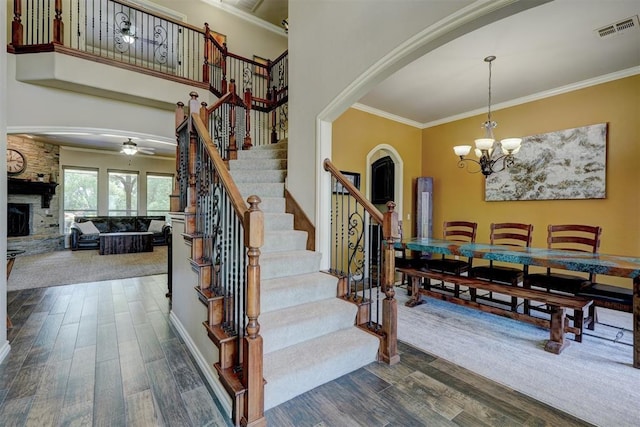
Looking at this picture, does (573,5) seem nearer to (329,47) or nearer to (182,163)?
(329,47)

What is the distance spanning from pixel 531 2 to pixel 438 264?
3065 mm

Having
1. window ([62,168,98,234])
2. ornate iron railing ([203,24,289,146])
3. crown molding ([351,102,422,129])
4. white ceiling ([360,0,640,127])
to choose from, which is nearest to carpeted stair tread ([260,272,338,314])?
white ceiling ([360,0,640,127])

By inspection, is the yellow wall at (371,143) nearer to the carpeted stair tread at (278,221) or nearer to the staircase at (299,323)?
the carpeted stair tread at (278,221)

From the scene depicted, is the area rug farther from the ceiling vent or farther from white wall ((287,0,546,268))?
the ceiling vent

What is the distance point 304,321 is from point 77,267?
6.11 meters

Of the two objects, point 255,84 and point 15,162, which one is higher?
point 255,84

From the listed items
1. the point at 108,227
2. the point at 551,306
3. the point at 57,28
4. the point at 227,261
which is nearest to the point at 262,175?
the point at 227,261

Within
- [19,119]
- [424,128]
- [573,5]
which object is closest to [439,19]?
[573,5]

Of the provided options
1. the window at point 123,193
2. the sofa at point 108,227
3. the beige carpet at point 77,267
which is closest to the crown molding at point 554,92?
the beige carpet at point 77,267

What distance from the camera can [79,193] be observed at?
29.3 feet

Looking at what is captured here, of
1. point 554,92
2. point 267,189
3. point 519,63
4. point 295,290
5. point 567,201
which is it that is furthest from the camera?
point 554,92

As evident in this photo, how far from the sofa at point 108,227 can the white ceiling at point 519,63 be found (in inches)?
201

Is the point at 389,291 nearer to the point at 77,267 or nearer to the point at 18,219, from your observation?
the point at 77,267

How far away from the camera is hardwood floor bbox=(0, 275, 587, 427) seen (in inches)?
66.4
